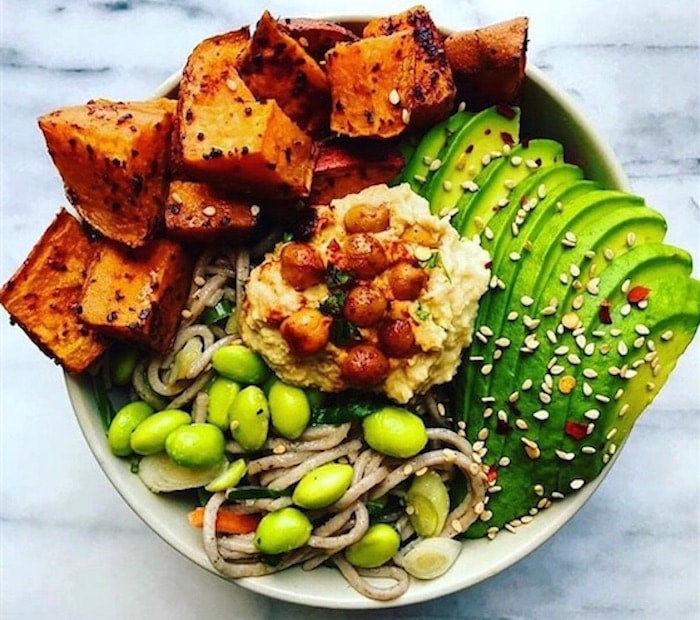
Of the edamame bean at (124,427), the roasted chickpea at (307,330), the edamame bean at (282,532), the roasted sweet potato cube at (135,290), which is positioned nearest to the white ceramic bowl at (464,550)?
the edamame bean at (124,427)

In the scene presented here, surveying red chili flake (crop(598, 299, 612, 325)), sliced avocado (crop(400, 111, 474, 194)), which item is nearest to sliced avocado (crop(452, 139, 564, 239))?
sliced avocado (crop(400, 111, 474, 194))

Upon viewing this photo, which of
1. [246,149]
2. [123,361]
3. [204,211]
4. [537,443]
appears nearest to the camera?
[246,149]

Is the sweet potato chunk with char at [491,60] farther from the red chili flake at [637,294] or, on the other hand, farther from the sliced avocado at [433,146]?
the red chili flake at [637,294]

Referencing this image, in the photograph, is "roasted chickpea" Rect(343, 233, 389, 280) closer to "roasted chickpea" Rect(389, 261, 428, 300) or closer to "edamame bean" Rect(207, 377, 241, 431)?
"roasted chickpea" Rect(389, 261, 428, 300)

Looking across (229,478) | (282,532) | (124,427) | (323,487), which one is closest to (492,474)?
(323,487)

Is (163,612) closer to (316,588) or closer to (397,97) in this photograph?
(316,588)

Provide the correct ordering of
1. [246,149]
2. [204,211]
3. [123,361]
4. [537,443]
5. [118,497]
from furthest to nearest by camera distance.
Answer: [118,497], [123,361], [537,443], [204,211], [246,149]

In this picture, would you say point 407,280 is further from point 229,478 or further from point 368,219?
point 229,478

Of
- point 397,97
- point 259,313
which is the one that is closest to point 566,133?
point 397,97
